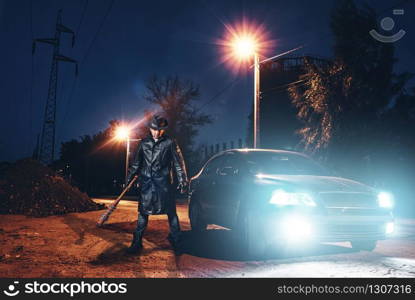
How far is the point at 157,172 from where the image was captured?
6.31m

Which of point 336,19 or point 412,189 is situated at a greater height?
point 336,19

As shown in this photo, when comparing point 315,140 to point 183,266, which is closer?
point 183,266

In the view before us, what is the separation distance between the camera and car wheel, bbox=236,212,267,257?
19.3ft

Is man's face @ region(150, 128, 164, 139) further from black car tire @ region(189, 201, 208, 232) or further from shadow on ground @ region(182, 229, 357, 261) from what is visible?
black car tire @ region(189, 201, 208, 232)

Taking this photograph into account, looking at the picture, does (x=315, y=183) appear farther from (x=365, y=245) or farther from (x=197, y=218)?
(x=197, y=218)

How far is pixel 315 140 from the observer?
1956 cm

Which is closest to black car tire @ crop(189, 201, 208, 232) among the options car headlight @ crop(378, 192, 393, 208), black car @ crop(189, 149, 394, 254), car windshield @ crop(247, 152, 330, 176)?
black car @ crop(189, 149, 394, 254)

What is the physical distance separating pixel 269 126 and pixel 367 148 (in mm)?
31388

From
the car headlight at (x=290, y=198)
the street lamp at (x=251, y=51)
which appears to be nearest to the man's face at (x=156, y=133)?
the car headlight at (x=290, y=198)

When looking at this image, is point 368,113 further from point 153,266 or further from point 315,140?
point 153,266

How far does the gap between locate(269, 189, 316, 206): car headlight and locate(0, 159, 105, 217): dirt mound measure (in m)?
8.88

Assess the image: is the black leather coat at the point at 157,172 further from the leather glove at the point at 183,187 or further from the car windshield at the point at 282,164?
the car windshield at the point at 282,164

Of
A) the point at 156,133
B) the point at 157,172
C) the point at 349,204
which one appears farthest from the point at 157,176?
the point at 349,204

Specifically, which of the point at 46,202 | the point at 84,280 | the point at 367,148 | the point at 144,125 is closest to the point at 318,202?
the point at 84,280
